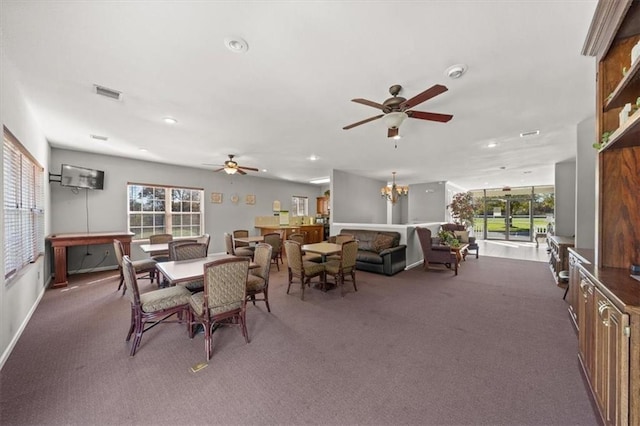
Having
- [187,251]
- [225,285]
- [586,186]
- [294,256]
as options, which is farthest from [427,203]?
[225,285]

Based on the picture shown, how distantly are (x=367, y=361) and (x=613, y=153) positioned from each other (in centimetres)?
263

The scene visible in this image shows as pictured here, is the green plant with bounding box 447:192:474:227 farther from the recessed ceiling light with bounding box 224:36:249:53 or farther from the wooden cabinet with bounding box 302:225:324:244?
the recessed ceiling light with bounding box 224:36:249:53

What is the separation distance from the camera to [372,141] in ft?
15.1

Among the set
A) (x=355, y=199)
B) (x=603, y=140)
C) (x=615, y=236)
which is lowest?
(x=615, y=236)

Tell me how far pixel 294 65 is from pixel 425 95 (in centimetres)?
122

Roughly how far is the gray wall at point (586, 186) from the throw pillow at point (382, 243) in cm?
299

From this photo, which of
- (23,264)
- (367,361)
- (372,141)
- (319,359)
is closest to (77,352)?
(23,264)

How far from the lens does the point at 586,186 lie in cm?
362

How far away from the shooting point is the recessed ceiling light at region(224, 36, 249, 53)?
1883 mm

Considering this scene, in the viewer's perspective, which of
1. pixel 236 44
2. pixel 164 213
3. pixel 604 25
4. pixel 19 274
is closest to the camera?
pixel 604 25

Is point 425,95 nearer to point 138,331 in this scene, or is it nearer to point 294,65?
point 294,65

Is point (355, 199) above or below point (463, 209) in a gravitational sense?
above

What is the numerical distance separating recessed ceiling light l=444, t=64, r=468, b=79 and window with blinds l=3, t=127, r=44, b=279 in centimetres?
430

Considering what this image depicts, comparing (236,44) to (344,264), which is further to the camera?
(344,264)
